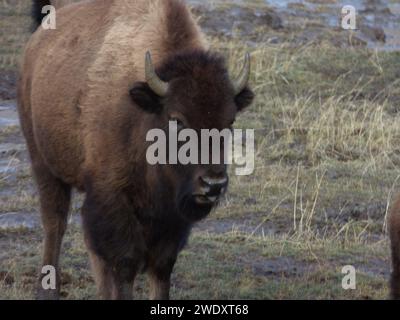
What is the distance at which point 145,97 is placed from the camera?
23.9 ft

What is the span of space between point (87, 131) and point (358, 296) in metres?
2.64

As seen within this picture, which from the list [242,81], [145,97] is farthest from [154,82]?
[242,81]

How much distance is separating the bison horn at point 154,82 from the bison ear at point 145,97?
0.16ft

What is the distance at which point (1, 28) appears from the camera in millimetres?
19531

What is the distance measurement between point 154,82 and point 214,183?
90 centimetres

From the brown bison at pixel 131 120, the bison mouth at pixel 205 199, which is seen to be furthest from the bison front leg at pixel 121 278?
the bison mouth at pixel 205 199

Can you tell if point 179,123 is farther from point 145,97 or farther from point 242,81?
point 242,81

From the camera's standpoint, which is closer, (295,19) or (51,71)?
(51,71)

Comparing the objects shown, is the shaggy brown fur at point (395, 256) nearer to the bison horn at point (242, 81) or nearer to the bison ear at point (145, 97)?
the bison horn at point (242, 81)

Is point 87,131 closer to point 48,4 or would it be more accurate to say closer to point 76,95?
point 76,95

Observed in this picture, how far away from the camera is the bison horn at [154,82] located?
7.17m

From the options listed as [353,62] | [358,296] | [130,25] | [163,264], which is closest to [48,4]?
[130,25]

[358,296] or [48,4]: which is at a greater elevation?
[48,4]

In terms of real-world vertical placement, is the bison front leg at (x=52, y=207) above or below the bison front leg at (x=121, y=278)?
above
